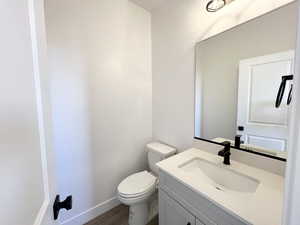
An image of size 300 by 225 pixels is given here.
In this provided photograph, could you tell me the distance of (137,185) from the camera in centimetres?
142

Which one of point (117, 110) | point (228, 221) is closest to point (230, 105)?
point (228, 221)

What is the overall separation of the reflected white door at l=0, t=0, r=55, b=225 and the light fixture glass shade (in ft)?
4.07

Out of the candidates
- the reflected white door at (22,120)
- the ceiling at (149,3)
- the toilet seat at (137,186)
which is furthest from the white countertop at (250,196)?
the ceiling at (149,3)

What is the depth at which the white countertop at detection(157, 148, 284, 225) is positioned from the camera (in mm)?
640

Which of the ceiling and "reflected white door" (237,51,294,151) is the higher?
the ceiling

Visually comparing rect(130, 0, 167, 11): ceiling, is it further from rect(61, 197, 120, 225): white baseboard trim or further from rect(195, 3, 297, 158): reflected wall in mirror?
rect(61, 197, 120, 225): white baseboard trim

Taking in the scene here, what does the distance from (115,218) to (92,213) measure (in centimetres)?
26

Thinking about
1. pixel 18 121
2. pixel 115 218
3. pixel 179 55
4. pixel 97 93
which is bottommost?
pixel 115 218

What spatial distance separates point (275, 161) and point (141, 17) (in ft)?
6.50

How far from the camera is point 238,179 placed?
39.0 inches

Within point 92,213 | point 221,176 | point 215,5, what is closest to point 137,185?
point 92,213

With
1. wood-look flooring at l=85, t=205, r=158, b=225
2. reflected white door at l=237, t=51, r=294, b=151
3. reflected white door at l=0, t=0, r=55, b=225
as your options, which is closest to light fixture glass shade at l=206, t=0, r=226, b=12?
reflected white door at l=237, t=51, r=294, b=151

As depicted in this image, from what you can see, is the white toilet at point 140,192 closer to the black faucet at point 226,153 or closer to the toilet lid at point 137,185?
the toilet lid at point 137,185

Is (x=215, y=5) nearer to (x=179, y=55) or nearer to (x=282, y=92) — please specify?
(x=179, y=55)
